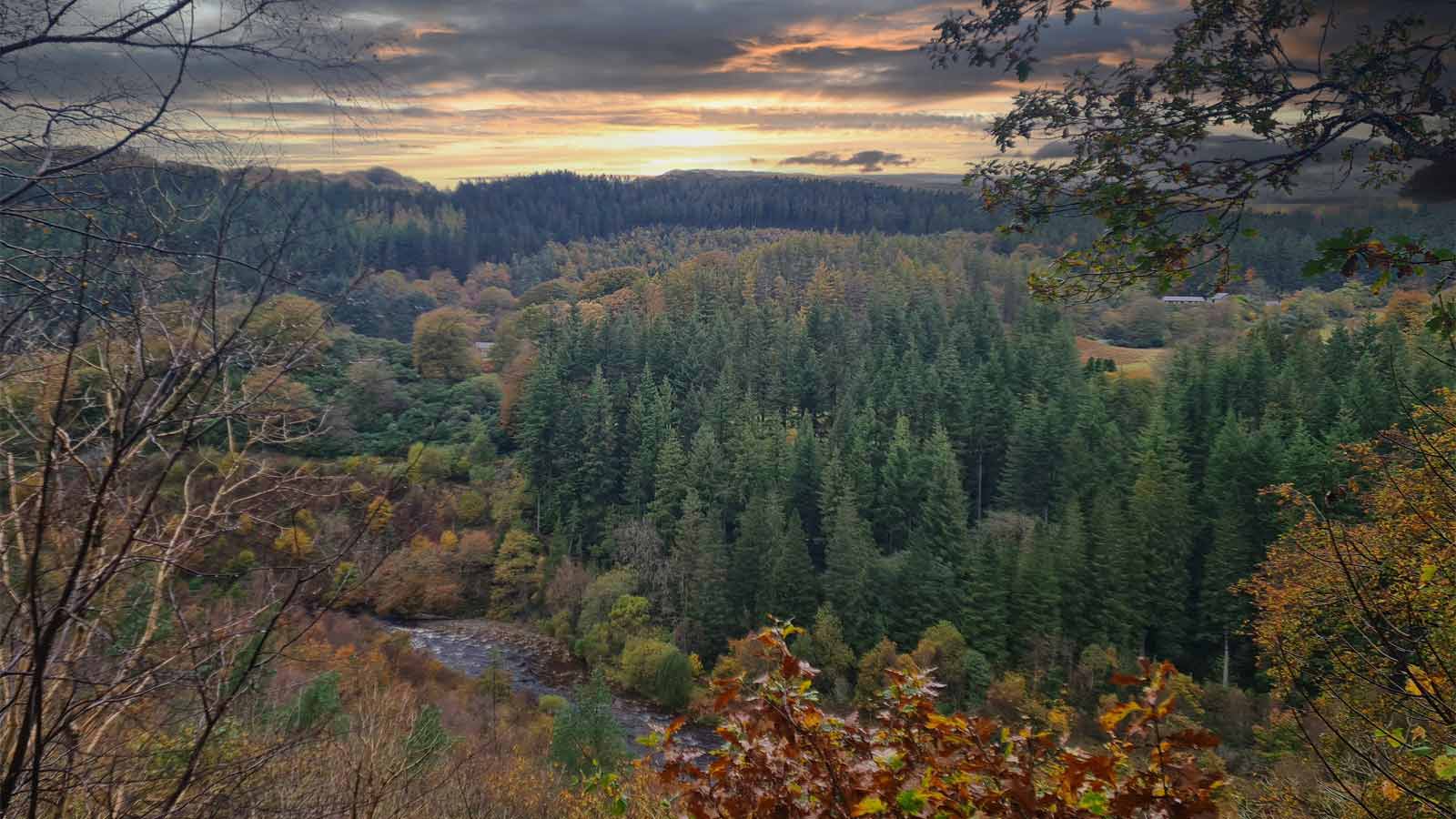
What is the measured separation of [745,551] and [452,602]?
46.7 ft

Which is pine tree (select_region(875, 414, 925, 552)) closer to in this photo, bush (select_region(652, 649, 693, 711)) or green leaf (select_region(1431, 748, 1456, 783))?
bush (select_region(652, 649, 693, 711))

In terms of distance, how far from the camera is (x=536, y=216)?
128m

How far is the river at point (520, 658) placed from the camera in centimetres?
2620

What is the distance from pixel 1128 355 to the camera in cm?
5600

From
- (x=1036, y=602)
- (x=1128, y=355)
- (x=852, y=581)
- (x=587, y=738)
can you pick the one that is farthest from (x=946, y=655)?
(x=1128, y=355)

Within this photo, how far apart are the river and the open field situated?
34369 millimetres

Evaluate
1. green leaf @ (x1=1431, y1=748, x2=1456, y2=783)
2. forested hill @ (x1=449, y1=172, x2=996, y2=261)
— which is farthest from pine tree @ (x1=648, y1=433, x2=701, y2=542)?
forested hill @ (x1=449, y1=172, x2=996, y2=261)

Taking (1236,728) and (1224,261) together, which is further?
(1236,728)

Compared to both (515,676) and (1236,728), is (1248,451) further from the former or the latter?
(515,676)

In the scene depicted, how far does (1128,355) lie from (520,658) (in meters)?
47.0

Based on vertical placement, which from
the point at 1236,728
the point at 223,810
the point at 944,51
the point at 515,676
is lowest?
the point at 515,676

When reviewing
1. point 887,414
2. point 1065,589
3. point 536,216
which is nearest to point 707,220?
point 536,216

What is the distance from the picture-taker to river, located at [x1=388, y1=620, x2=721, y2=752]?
26.2 meters

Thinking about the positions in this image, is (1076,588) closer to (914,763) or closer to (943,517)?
(943,517)
